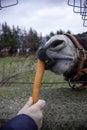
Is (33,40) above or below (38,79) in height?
below

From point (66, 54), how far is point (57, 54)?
1.6 inches

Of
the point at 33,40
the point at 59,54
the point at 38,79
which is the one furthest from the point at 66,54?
the point at 33,40

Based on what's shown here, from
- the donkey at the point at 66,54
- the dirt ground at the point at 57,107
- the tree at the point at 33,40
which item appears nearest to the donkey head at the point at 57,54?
the donkey at the point at 66,54

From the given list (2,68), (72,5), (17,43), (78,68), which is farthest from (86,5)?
(17,43)

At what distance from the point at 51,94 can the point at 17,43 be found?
370cm

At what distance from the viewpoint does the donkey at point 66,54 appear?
85.2 inches

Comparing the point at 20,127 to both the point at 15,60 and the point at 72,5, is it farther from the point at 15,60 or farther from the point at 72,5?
the point at 15,60

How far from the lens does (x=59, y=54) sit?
7.16 ft

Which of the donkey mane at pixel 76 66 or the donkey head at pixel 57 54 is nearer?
the donkey head at pixel 57 54

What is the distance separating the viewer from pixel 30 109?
5.77ft

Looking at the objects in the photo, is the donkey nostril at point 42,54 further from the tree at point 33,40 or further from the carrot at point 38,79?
the tree at point 33,40

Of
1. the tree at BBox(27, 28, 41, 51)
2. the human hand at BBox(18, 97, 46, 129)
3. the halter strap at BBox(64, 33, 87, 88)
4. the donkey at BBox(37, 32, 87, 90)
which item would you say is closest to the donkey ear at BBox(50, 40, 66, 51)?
the donkey at BBox(37, 32, 87, 90)

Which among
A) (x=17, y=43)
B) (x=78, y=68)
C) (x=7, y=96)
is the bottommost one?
(x=17, y=43)

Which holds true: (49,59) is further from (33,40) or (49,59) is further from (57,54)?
(33,40)
